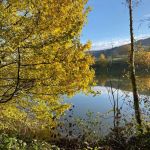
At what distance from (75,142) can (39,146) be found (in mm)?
9238

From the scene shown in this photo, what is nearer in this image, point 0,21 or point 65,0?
point 0,21

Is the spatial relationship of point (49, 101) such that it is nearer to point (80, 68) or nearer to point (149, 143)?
point (80, 68)

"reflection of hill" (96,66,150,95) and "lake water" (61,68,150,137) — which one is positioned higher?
"reflection of hill" (96,66,150,95)

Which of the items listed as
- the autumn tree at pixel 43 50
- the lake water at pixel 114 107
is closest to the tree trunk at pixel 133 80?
the lake water at pixel 114 107

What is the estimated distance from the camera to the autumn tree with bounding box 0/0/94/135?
1111 centimetres

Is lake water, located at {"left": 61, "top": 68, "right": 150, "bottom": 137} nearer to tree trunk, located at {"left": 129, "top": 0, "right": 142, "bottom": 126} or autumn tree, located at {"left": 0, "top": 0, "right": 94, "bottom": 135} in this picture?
tree trunk, located at {"left": 129, "top": 0, "right": 142, "bottom": 126}

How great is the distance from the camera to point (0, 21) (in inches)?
430

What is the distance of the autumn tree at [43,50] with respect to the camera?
1111cm

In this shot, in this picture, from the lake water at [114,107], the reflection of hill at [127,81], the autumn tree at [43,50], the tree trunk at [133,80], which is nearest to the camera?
the autumn tree at [43,50]

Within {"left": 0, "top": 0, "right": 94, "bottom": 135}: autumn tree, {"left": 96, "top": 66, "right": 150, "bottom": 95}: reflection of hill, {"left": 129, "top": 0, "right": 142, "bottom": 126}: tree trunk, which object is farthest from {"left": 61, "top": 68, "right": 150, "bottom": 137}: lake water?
{"left": 0, "top": 0, "right": 94, "bottom": 135}: autumn tree

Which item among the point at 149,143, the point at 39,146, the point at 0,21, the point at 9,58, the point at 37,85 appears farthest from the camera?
the point at 149,143

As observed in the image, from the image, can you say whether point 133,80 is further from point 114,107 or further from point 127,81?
point 127,81

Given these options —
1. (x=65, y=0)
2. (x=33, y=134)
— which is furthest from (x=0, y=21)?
(x=33, y=134)

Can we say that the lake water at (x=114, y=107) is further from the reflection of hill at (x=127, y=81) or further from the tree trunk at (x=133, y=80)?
the tree trunk at (x=133, y=80)
